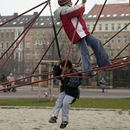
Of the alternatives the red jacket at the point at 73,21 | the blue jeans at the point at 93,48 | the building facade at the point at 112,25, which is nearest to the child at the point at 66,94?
the blue jeans at the point at 93,48

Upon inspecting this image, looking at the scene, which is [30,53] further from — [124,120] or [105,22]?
[124,120]

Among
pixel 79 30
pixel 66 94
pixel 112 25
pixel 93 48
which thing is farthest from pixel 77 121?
pixel 112 25

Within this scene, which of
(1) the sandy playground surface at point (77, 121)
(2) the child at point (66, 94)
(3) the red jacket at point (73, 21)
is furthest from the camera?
(1) the sandy playground surface at point (77, 121)

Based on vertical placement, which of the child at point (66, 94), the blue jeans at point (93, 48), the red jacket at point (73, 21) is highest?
the red jacket at point (73, 21)

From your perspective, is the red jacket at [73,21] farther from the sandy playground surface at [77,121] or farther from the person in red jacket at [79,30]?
the sandy playground surface at [77,121]

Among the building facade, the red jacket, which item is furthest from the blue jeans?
the building facade

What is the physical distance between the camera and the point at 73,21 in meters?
7.93

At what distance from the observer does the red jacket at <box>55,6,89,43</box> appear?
7840 mm

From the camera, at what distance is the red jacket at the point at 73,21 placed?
7840mm

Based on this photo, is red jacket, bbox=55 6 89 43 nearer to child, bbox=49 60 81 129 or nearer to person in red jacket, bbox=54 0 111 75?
person in red jacket, bbox=54 0 111 75

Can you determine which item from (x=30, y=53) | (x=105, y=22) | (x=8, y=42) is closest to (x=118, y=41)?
(x=105, y=22)

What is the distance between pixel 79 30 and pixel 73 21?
0.64 feet

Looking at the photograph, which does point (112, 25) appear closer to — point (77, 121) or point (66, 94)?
point (77, 121)

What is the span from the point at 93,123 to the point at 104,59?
5217 mm
